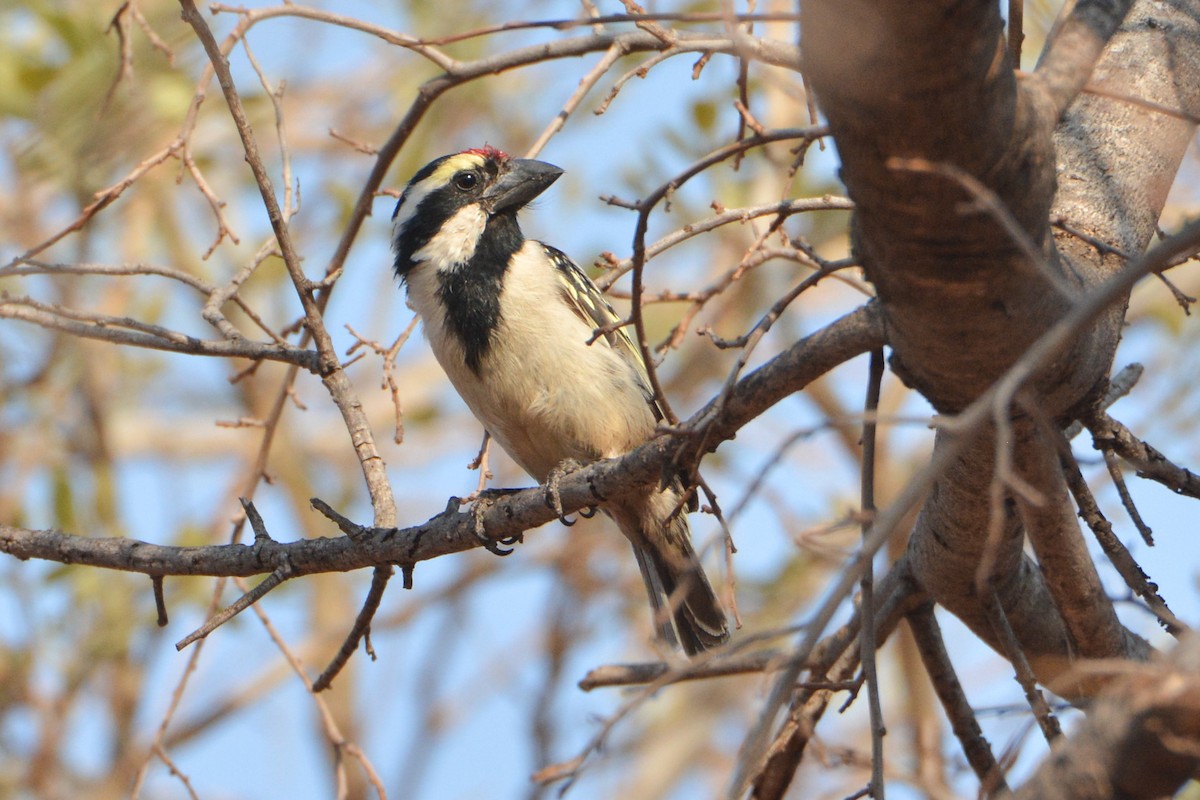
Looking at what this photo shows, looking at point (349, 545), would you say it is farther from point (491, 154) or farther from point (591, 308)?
point (491, 154)

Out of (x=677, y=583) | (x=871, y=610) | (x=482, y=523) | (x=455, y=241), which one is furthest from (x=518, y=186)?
(x=871, y=610)

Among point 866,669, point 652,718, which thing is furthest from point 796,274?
point 866,669

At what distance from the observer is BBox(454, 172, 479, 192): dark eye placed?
458 centimetres

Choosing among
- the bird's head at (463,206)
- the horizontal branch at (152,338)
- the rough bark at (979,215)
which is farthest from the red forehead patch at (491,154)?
the rough bark at (979,215)

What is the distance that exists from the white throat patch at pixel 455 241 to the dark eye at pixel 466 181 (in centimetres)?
11

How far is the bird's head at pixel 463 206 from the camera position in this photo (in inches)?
172

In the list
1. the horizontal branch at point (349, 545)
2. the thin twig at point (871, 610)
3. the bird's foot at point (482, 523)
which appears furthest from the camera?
the bird's foot at point (482, 523)

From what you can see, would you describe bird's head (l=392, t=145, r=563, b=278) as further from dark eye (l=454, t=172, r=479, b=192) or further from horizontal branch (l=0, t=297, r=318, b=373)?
horizontal branch (l=0, t=297, r=318, b=373)

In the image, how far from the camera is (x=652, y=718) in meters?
10.0

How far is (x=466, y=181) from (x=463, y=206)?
132 mm

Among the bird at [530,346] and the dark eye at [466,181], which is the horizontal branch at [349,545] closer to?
the bird at [530,346]

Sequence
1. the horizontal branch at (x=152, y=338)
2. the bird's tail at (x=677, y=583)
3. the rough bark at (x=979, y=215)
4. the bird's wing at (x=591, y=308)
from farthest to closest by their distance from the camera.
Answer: the bird's tail at (x=677, y=583) → the bird's wing at (x=591, y=308) → the horizontal branch at (x=152, y=338) → the rough bark at (x=979, y=215)

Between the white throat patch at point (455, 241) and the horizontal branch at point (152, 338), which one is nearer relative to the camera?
the horizontal branch at point (152, 338)

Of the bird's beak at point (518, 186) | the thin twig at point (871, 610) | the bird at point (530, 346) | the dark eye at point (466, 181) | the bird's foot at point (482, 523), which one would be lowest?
the thin twig at point (871, 610)
